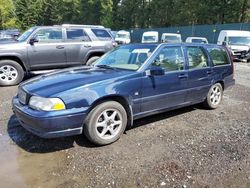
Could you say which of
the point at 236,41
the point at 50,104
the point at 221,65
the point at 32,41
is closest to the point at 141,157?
the point at 50,104

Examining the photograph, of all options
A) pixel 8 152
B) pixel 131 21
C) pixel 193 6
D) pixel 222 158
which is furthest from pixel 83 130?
pixel 131 21

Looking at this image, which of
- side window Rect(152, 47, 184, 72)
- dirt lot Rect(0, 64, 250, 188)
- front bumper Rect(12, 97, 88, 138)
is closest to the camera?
dirt lot Rect(0, 64, 250, 188)

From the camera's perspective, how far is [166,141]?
185 inches

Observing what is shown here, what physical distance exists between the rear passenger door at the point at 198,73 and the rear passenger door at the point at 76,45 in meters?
4.24

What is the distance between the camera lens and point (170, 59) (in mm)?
5422

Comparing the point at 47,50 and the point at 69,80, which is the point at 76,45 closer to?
the point at 47,50

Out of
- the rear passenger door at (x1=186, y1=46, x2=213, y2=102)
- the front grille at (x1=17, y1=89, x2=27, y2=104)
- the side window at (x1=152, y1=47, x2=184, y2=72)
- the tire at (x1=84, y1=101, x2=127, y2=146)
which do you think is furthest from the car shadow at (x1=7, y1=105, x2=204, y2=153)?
the rear passenger door at (x1=186, y1=46, x2=213, y2=102)

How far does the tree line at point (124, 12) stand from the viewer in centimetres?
4166

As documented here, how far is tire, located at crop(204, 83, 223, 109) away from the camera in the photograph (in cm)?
641

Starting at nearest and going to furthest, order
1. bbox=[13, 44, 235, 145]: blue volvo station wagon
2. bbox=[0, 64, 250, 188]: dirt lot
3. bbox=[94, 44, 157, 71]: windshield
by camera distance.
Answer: bbox=[0, 64, 250, 188]: dirt lot, bbox=[13, 44, 235, 145]: blue volvo station wagon, bbox=[94, 44, 157, 71]: windshield

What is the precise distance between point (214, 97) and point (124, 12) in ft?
191

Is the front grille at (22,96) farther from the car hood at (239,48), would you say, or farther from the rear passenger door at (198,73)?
the car hood at (239,48)

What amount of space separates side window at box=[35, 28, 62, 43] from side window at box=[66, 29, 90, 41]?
285 millimetres

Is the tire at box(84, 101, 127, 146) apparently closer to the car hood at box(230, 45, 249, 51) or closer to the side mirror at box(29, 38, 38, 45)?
the side mirror at box(29, 38, 38, 45)
